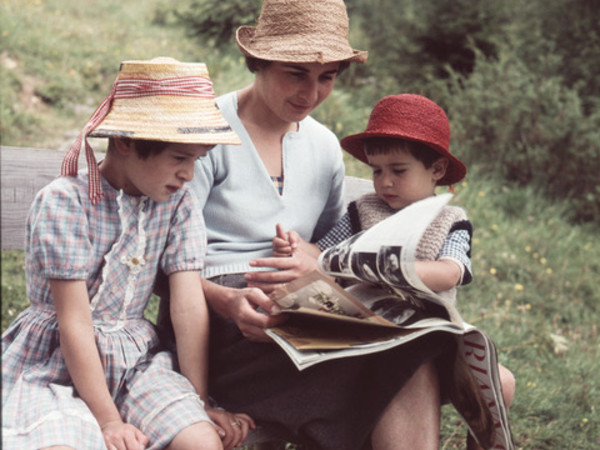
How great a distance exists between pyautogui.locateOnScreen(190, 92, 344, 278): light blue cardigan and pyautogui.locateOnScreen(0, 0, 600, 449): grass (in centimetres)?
78

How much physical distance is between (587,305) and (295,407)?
3639 millimetres

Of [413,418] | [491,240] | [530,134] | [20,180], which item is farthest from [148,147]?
[530,134]

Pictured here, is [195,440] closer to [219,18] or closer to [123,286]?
[123,286]

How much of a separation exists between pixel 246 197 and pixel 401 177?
1.66ft

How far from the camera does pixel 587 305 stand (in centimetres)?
490

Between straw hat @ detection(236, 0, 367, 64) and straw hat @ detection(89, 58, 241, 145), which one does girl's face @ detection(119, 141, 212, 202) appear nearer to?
straw hat @ detection(89, 58, 241, 145)

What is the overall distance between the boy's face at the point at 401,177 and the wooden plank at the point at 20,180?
1.04 meters

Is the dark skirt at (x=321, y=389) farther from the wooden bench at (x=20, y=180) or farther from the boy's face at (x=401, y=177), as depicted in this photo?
the boy's face at (x=401, y=177)

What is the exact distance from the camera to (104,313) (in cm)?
191

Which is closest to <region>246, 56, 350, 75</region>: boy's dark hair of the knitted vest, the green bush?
the knitted vest

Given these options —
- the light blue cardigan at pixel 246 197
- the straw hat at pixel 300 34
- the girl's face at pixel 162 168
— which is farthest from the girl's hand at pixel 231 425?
the straw hat at pixel 300 34

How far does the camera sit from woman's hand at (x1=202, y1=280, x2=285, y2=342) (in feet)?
6.20

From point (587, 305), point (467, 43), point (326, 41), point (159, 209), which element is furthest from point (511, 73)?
point (159, 209)

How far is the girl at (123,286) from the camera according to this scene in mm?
1733
